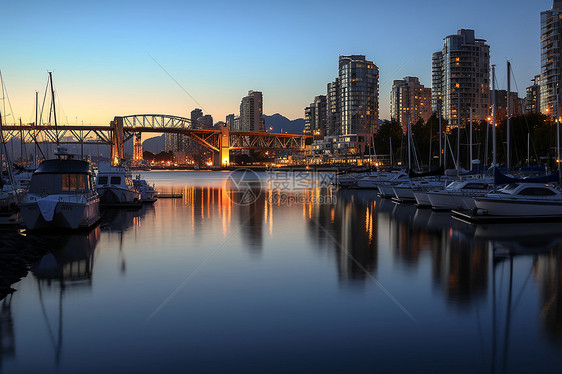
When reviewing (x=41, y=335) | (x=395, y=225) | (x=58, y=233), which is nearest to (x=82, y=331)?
(x=41, y=335)

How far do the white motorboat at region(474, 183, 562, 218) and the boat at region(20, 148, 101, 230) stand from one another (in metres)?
17.2

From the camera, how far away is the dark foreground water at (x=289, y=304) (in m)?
7.95

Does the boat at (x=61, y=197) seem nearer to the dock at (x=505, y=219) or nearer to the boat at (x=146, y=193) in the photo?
the boat at (x=146, y=193)

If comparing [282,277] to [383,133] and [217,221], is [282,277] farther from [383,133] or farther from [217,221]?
[383,133]

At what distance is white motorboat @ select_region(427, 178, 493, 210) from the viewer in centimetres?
2788

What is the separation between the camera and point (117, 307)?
35.8 ft

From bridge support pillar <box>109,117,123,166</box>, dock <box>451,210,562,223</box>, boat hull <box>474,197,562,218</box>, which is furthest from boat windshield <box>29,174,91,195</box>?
bridge support pillar <box>109,117,123,166</box>

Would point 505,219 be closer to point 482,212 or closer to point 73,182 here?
point 482,212

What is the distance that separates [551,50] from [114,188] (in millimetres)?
126968

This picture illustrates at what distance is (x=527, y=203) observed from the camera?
77.6ft

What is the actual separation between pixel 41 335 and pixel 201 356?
122 inches

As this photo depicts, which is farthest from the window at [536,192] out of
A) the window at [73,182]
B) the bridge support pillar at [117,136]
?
the bridge support pillar at [117,136]

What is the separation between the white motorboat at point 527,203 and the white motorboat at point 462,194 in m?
3.20

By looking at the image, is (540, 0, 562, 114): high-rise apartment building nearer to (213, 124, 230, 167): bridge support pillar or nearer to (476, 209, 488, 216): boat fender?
(213, 124, 230, 167): bridge support pillar
